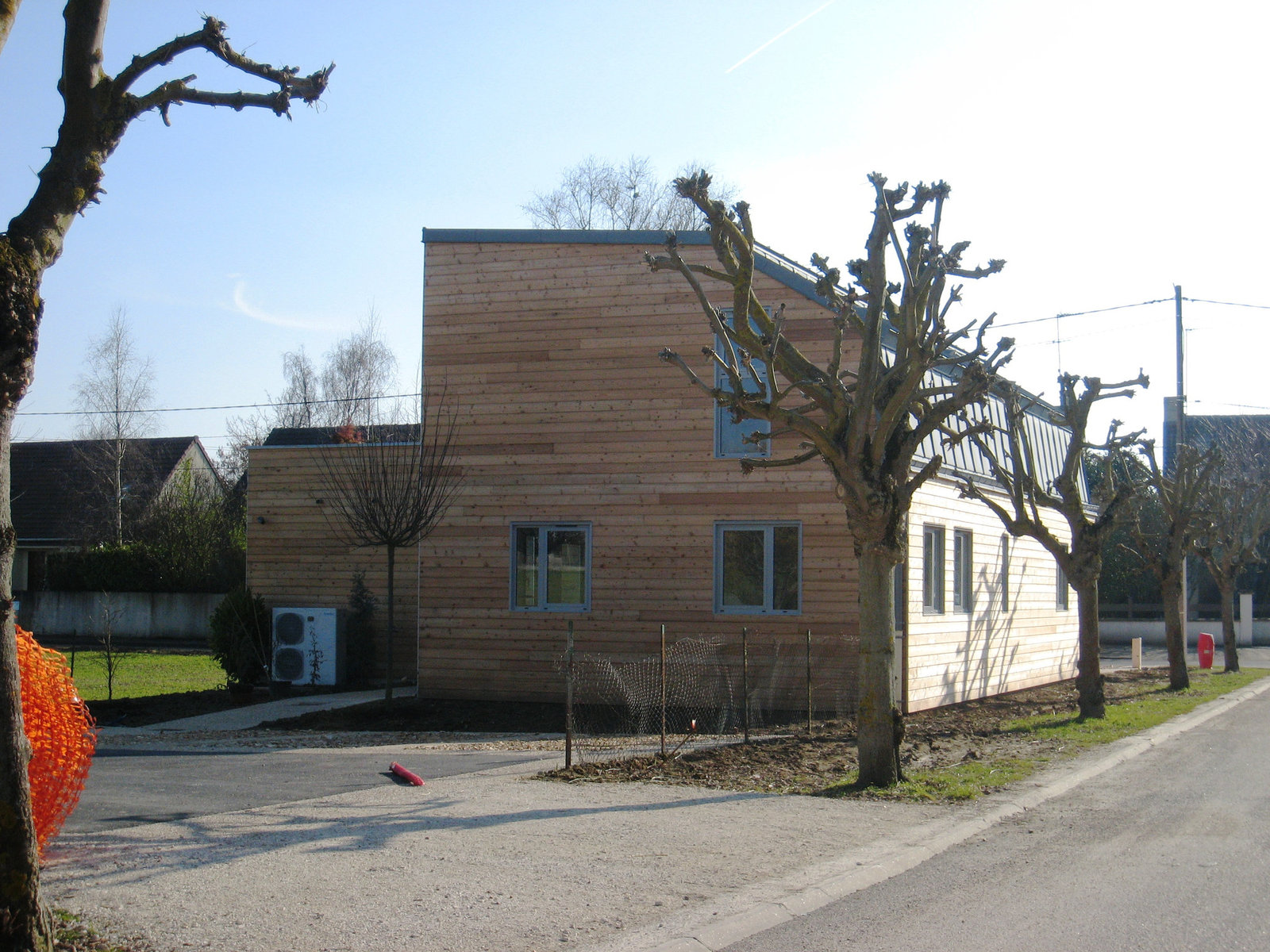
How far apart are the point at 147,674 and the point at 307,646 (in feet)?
18.8

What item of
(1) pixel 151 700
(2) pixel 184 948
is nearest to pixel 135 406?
(1) pixel 151 700

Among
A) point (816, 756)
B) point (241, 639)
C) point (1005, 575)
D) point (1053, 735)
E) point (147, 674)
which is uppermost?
point (1005, 575)

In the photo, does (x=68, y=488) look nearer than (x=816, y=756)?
No

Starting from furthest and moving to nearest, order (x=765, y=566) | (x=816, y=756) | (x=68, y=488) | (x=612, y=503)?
(x=68, y=488), (x=612, y=503), (x=765, y=566), (x=816, y=756)

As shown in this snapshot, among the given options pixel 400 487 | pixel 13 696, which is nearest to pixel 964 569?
pixel 400 487

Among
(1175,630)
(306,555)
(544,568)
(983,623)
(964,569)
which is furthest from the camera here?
(306,555)

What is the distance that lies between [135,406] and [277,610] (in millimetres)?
30235

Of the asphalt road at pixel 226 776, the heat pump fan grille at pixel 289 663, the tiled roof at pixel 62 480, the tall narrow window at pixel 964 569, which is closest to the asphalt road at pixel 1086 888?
the asphalt road at pixel 226 776

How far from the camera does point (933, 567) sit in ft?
59.1

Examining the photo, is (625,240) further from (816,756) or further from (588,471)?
(816,756)

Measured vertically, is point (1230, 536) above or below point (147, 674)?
above

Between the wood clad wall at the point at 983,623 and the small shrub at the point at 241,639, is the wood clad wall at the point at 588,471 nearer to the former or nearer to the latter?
the wood clad wall at the point at 983,623

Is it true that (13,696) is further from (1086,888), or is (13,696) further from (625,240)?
(625,240)

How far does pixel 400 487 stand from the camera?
663 inches
